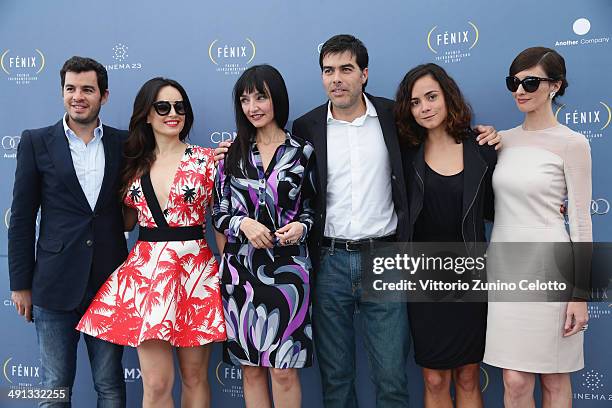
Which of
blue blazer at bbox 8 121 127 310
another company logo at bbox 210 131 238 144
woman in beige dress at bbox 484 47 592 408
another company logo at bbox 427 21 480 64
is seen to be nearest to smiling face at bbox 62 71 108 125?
blue blazer at bbox 8 121 127 310

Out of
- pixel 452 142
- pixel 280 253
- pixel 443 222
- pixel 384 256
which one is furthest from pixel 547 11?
pixel 280 253

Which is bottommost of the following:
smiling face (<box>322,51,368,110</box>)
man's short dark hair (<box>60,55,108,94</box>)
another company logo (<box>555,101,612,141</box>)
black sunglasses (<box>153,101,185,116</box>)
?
another company logo (<box>555,101,612,141</box>)

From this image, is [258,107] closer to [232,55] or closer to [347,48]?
[347,48]

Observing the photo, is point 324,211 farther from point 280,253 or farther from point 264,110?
point 264,110

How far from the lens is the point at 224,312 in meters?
2.23

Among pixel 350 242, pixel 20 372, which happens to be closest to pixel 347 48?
pixel 350 242

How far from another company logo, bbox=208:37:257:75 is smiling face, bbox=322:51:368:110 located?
774 mm

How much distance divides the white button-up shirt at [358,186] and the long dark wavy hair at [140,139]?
2.60 ft

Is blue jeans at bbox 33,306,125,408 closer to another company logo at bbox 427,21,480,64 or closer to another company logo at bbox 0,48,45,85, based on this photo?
another company logo at bbox 0,48,45,85

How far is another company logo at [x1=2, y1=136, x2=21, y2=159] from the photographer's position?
3105 millimetres

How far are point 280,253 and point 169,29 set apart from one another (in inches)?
65.2

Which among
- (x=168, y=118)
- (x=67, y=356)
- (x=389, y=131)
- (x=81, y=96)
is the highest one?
(x=81, y=96)

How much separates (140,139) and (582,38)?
2.32 m

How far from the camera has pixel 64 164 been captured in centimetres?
232
